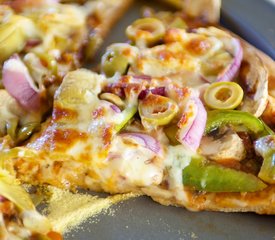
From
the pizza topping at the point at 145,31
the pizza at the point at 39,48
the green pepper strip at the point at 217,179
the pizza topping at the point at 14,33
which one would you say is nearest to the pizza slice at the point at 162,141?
the green pepper strip at the point at 217,179

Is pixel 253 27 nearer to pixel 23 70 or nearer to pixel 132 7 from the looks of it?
pixel 132 7

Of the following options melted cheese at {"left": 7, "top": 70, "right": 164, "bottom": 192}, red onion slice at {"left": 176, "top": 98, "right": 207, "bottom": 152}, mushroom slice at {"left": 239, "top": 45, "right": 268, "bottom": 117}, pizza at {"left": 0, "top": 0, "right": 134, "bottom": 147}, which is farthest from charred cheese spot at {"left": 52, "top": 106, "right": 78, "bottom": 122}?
mushroom slice at {"left": 239, "top": 45, "right": 268, "bottom": 117}

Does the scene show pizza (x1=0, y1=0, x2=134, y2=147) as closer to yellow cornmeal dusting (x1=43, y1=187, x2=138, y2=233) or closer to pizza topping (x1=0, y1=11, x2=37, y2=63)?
pizza topping (x1=0, y1=11, x2=37, y2=63)

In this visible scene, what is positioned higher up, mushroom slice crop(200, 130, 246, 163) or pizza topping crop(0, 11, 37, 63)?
pizza topping crop(0, 11, 37, 63)

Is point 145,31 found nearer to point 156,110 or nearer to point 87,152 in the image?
point 156,110

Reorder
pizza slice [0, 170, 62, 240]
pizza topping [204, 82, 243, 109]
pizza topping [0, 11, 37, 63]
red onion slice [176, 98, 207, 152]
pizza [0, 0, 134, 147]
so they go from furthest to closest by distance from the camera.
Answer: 1. pizza topping [0, 11, 37, 63]
2. pizza [0, 0, 134, 147]
3. pizza topping [204, 82, 243, 109]
4. red onion slice [176, 98, 207, 152]
5. pizza slice [0, 170, 62, 240]

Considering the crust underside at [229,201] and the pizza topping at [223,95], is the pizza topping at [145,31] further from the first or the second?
the crust underside at [229,201]
